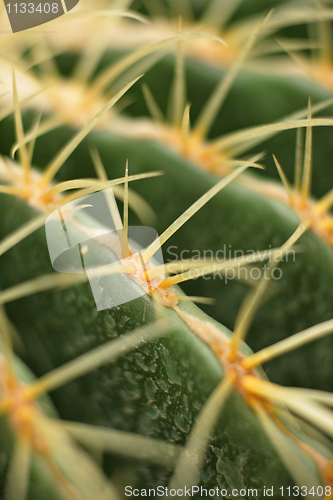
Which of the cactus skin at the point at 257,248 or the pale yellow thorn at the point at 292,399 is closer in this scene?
the pale yellow thorn at the point at 292,399

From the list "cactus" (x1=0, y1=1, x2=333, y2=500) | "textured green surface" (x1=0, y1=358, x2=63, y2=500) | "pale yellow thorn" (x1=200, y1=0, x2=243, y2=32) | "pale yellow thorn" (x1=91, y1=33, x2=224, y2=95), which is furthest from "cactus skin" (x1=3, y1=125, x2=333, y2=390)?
"pale yellow thorn" (x1=200, y1=0, x2=243, y2=32)

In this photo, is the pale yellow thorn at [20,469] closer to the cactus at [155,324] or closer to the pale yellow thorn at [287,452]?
the cactus at [155,324]

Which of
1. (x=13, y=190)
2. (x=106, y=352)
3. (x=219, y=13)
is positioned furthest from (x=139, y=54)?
(x=219, y=13)

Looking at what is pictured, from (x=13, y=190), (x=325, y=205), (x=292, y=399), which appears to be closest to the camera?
(x=292, y=399)

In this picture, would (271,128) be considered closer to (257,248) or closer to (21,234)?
(257,248)

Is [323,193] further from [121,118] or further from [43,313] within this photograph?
[43,313]

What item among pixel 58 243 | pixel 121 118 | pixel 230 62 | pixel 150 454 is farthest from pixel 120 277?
pixel 230 62

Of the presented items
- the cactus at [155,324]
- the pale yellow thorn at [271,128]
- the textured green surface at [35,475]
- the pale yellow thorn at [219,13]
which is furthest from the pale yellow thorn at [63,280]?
the pale yellow thorn at [219,13]

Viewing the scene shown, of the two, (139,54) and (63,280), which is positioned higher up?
(139,54)
